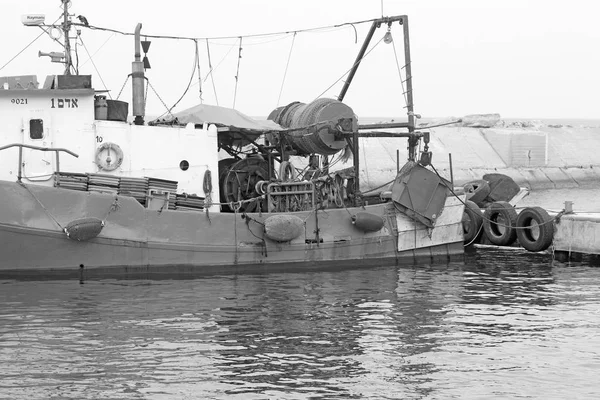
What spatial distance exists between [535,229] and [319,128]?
5.72 m

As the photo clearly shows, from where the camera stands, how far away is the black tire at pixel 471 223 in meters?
20.0

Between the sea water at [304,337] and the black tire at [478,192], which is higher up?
the black tire at [478,192]

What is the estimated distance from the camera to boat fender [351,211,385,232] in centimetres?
1698

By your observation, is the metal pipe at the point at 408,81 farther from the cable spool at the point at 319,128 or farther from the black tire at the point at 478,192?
the black tire at the point at 478,192

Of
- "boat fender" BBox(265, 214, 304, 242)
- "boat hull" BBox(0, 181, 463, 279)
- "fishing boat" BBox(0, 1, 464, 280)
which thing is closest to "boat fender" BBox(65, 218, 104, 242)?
"fishing boat" BBox(0, 1, 464, 280)

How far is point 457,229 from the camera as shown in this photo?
18469 millimetres

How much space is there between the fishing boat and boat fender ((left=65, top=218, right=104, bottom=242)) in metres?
0.02

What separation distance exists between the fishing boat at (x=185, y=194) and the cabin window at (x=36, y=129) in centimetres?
2

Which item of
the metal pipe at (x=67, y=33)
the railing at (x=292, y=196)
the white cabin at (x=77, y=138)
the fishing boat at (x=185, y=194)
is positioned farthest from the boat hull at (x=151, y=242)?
the metal pipe at (x=67, y=33)

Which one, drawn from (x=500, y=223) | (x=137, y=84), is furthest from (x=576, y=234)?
(x=137, y=84)

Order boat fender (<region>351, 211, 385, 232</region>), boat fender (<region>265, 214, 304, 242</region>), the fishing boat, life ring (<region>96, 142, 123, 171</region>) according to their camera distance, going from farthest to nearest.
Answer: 1. boat fender (<region>351, 211, 385, 232</region>)
2. boat fender (<region>265, 214, 304, 242</region>)
3. life ring (<region>96, 142, 123, 171</region>)
4. the fishing boat

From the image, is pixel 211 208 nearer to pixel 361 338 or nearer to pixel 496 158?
pixel 361 338

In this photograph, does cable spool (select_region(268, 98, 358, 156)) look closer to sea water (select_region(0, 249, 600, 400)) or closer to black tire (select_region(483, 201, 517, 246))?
sea water (select_region(0, 249, 600, 400))

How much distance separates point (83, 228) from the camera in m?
14.6
